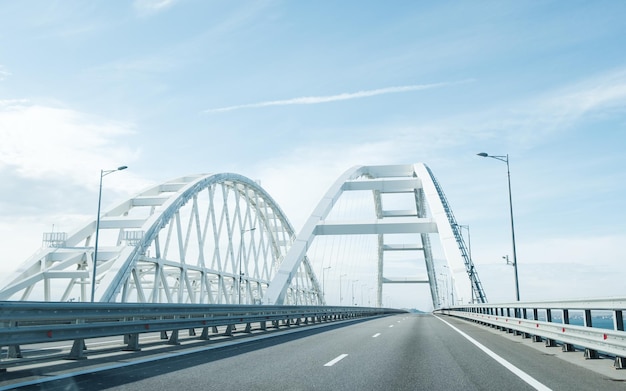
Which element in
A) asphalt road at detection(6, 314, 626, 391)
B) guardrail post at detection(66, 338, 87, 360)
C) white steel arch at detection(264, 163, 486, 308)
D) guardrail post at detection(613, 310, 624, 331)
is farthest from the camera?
white steel arch at detection(264, 163, 486, 308)

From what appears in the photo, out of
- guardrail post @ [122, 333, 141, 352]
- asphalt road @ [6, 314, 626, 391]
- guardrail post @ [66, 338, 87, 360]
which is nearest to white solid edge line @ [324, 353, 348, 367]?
asphalt road @ [6, 314, 626, 391]

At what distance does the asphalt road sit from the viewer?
21.9ft

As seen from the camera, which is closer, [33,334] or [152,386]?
[152,386]

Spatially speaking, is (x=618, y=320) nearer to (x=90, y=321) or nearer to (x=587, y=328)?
(x=587, y=328)

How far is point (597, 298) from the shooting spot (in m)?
8.33

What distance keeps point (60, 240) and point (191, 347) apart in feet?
90.0

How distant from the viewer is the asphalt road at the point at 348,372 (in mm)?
6680

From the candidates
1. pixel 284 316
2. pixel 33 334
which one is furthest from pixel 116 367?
pixel 284 316

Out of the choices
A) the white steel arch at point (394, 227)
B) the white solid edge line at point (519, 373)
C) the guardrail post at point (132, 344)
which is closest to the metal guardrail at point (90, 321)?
the guardrail post at point (132, 344)

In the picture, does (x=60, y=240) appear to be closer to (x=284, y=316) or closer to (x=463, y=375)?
(x=284, y=316)

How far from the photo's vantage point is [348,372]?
7.88 metres

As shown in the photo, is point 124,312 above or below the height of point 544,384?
above

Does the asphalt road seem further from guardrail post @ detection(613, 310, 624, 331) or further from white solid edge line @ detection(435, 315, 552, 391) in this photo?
guardrail post @ detection(613, 310, 624, 331)

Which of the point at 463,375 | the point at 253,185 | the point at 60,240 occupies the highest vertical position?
the point at 253,185
